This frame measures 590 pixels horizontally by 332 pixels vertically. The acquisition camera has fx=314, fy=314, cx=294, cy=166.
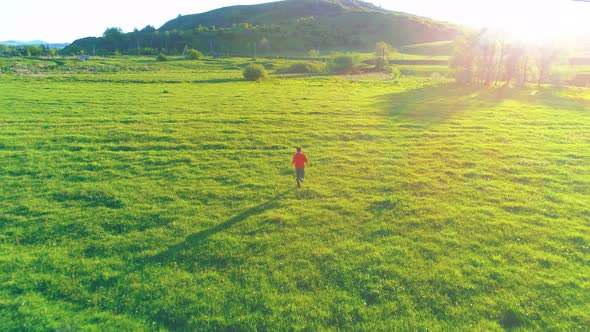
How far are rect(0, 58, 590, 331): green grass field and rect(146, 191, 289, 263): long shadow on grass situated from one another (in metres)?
0.09

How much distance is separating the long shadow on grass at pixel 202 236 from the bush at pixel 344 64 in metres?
92.2

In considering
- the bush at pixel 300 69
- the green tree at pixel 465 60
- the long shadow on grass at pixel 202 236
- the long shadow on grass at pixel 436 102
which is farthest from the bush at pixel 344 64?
the long shadow on grass at pixel 202 236

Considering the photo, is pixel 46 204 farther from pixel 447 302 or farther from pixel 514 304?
pixel 514 304

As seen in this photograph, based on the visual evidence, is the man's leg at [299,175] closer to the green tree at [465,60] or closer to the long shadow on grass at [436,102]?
the long shadow on grass at [436,102]

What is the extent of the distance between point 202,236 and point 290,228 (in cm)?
326

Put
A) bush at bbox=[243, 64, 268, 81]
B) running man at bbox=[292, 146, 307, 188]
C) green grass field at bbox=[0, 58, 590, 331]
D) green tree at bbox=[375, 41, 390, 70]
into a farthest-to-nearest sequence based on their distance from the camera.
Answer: green tree at bbox=[375, 41, 390, 70]
bush at bbox=[243, 64, 268, 81]
running man at bbox=[292, 146, 307, 188]
green grass field at bbox=[0, 58, 590, 331]

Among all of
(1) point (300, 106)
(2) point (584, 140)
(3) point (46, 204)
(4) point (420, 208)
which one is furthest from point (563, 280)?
(1) point (300, 106)

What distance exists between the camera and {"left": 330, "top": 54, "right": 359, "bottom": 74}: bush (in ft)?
328

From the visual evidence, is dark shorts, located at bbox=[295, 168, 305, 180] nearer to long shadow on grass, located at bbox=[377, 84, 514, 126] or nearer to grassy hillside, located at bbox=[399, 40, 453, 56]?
long shadow on grass, located at bbox=[377, 84, 514, 126]

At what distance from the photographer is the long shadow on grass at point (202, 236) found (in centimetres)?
1035

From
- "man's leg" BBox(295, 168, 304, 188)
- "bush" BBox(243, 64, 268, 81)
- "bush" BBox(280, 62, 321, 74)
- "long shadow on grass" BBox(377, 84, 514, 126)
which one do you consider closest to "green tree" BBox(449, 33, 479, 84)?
"long shadow on grass" BBox(377, 84, 514, 126)

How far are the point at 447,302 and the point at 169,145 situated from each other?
19.2 meters

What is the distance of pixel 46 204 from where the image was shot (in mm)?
13805

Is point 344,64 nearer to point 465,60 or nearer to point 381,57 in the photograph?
point 381,57
